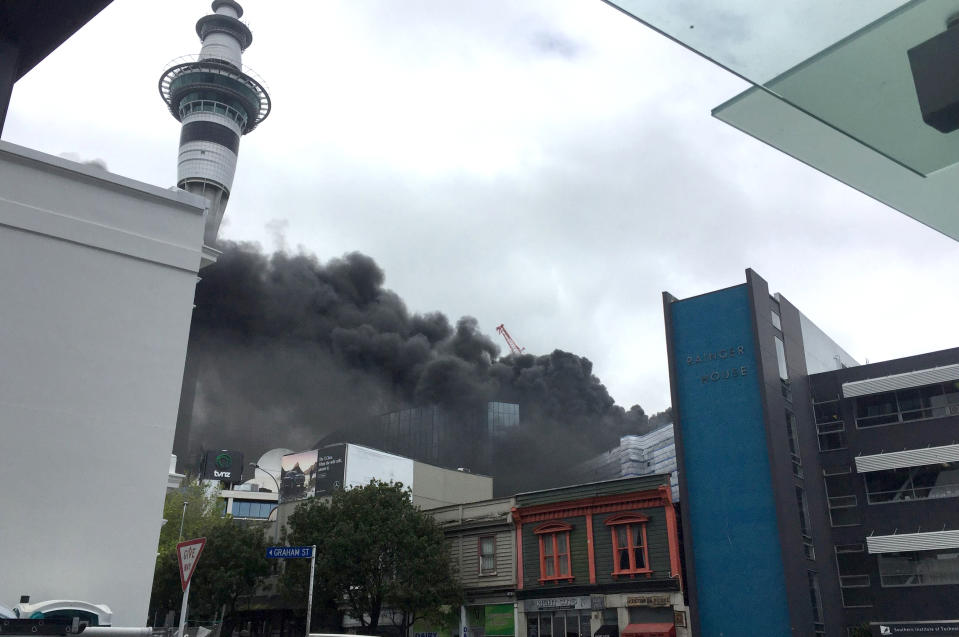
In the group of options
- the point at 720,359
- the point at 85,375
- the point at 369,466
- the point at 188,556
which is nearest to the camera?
the point at 188,556

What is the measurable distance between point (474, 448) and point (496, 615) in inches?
3426

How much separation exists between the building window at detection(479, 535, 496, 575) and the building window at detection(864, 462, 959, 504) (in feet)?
55.9

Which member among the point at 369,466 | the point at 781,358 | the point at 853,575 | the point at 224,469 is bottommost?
the point at 853,575

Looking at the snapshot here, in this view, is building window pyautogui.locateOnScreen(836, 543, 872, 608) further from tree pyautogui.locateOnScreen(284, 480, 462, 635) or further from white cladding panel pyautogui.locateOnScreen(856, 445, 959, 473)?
tree pyautogui.locateOnScreen(284, 480, 462, 635)

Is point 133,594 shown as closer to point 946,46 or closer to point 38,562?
point 38,562

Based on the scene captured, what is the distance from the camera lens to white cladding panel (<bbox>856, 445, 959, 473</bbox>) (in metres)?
32.0

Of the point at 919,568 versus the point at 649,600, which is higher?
the point at 919,568

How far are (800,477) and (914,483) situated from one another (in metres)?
4.92

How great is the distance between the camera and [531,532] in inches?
1393

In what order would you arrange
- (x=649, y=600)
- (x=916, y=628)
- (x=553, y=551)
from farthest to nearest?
(x=553, y=551), (x=649, y=600), (x=916, y=628)

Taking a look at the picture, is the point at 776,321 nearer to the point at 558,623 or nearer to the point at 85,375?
the point at 558,623

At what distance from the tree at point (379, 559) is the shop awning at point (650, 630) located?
817 centimetres

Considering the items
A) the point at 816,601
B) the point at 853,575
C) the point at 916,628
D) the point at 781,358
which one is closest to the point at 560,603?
the point at 816,601

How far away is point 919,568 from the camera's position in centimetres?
Answer: 3198
